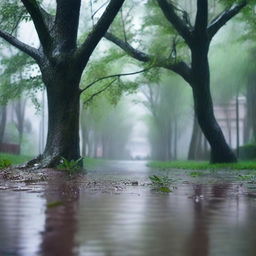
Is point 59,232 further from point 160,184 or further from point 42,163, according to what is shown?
point 42,163

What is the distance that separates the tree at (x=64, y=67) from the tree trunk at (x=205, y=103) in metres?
6.76

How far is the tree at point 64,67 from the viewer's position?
10156 millimetres

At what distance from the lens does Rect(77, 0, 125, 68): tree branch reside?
33.3ft

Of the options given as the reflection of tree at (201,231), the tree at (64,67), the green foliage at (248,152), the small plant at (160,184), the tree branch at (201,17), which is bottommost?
the reflection of tree at (201,231)

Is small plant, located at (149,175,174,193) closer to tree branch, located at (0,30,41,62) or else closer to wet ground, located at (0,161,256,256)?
wet ground, located at (0,161,256,256)

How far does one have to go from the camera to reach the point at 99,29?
33.4ft

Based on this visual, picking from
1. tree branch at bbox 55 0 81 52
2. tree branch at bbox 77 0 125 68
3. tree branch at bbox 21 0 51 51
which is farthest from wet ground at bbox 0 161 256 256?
tree branch at bbox 55 0 81 52

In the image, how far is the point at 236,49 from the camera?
29.9 metres

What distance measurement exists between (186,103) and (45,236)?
4010 cm

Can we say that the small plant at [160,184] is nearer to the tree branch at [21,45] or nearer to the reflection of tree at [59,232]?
the reflection of tree at [59,232]

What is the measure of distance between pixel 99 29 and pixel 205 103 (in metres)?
7.83

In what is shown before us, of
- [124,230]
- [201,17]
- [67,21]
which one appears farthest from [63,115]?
[124,230]

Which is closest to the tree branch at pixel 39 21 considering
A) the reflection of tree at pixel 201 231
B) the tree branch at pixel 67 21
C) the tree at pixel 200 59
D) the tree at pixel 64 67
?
the tree at pixel 64 67

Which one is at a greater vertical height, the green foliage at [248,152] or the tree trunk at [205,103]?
the tree trunk at [205,103]
